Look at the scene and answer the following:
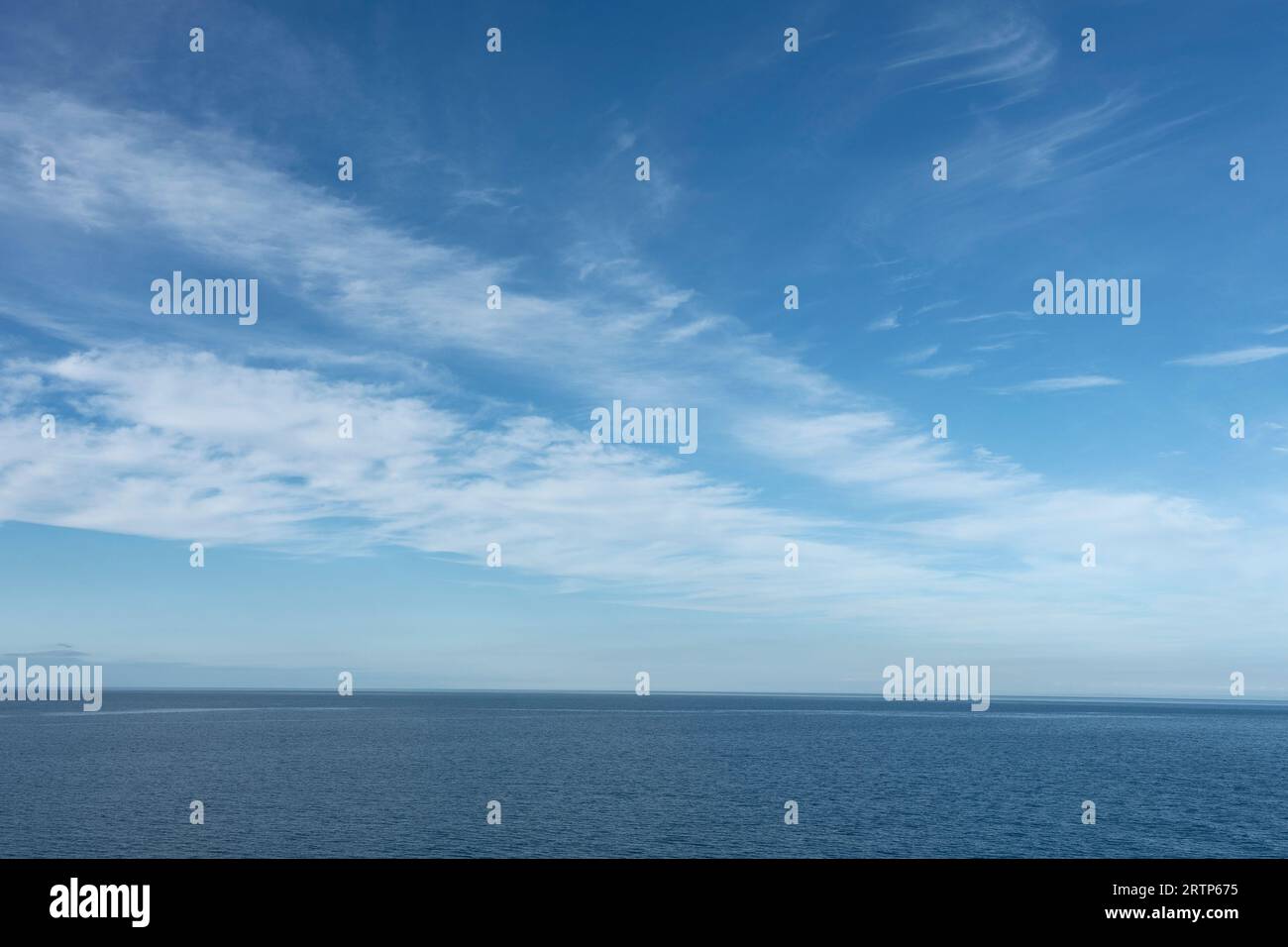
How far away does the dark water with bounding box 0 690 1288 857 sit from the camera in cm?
5950

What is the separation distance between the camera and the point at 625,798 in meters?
77.5

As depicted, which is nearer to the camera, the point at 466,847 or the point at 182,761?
the point at 466,847

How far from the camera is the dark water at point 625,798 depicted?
59500 mm

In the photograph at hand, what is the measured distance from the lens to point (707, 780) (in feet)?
302

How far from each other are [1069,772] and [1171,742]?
80.3 metres
